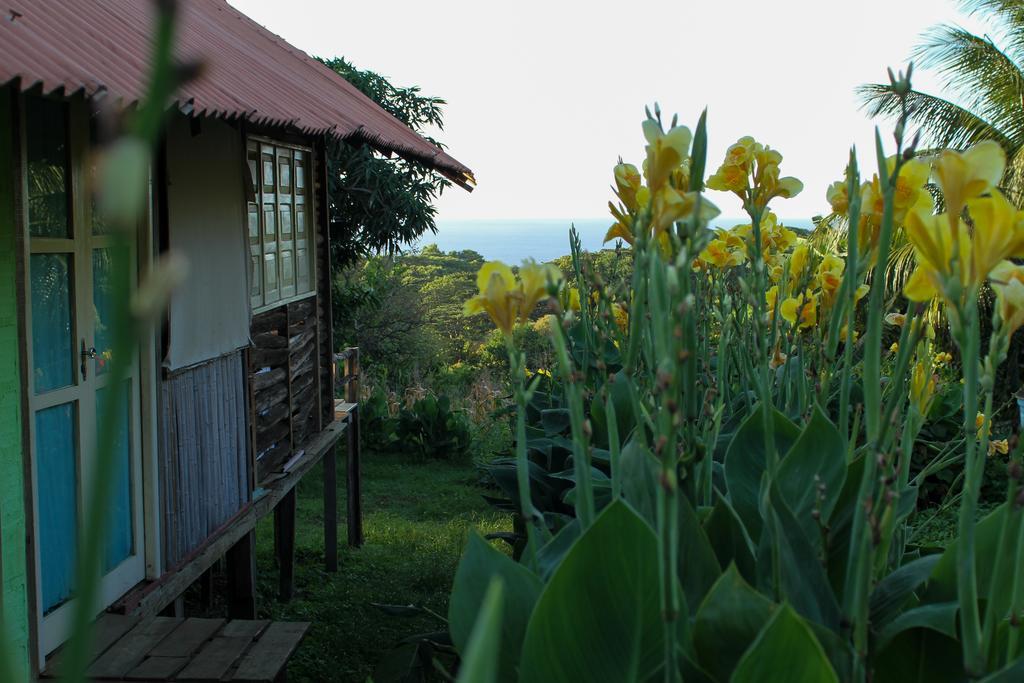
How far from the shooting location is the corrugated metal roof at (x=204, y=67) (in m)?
2.38

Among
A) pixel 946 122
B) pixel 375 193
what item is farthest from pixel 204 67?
pixel 946 122

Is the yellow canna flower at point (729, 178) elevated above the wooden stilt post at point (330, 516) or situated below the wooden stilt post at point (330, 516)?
above

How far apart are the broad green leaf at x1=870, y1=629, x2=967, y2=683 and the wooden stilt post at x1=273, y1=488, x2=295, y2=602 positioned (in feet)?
20.8

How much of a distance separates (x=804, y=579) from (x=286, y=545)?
6469 millimetres

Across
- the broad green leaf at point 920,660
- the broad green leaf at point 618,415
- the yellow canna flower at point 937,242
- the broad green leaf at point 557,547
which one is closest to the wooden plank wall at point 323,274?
the broad green leaf at point 618,415

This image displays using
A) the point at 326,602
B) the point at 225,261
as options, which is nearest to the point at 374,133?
the point at 225,261

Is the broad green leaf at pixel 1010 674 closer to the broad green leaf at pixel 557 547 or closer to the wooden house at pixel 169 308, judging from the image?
the broad green leaf at pixel 557 547

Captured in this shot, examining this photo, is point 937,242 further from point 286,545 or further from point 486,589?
point 286,545

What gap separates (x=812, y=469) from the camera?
117cm

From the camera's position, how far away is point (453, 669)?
1.91 metres

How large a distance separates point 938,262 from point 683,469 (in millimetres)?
441

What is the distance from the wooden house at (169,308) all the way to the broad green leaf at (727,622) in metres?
1.32

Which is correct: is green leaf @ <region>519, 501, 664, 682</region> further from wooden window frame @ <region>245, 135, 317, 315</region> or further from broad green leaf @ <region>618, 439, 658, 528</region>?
wooden window frame @ <region>245, 135, 317, 315</region>

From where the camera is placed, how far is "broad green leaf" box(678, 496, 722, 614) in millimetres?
1048
